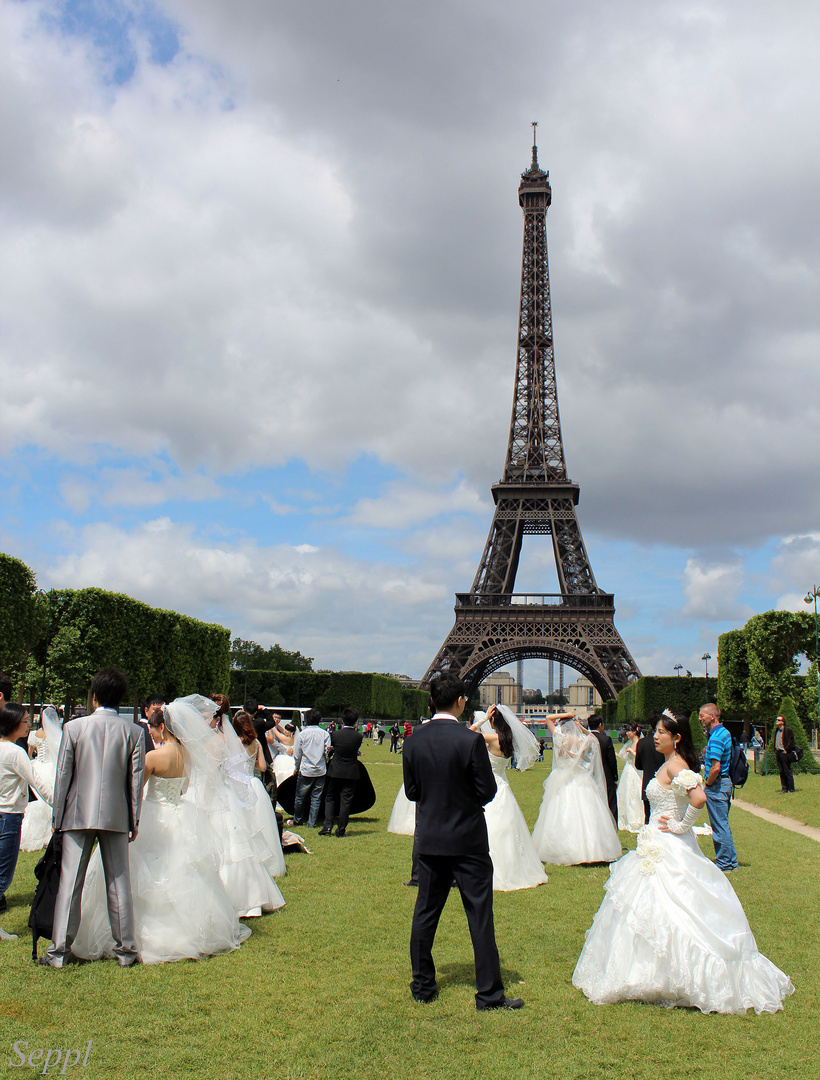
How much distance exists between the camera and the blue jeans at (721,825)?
10.6 metres

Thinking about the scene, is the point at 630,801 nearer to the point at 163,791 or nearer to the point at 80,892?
the point at 163,791

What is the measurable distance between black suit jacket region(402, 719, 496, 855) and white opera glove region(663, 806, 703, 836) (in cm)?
140

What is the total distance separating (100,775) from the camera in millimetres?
6133

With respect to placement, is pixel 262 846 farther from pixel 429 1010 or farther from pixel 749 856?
pixel 749 856

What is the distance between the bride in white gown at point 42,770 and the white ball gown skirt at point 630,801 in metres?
9.19

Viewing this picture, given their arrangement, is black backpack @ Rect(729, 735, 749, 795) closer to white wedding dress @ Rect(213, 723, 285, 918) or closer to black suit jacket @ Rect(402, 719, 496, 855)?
white wedding dress @ Rect(213, 723, 285, 918)

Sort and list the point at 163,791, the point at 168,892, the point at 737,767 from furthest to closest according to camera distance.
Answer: the point at 737,767 < the point at 163,791 < the point at 168,892

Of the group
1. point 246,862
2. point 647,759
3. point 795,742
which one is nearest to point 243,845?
point 246,862

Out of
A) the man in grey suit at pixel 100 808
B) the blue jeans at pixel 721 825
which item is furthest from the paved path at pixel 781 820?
the man in grey suit at pixel 100 808

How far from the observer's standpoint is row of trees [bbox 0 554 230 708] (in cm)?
2828

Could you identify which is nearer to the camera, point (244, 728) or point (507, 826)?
point (244, 728)

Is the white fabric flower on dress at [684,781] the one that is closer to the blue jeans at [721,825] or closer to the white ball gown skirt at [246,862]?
the white ball gown skirt at [246,862]

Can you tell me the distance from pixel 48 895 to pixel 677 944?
451 cm

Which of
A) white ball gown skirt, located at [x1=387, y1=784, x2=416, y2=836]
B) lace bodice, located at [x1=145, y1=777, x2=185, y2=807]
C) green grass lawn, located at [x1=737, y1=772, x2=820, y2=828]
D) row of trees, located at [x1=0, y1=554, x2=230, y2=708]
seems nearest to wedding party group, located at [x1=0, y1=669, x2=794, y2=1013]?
lace bodice, located at [x1=145, y1=777, x2=185, y2=807]
